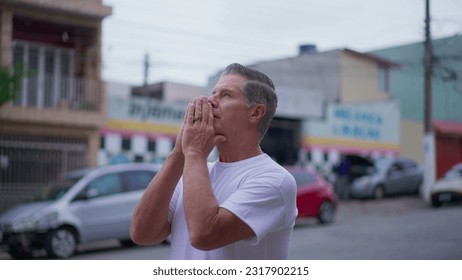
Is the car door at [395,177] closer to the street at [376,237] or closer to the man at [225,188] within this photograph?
the street at [376,237]

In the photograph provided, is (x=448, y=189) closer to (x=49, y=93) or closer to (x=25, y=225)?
(x=25, y=225)

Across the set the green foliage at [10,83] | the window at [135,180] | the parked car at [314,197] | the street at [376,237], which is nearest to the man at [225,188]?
the street at [376,237]

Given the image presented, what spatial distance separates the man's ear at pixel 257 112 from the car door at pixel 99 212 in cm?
542

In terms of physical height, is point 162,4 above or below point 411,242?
above

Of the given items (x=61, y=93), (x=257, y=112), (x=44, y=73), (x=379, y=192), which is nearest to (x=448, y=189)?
(x=379, y=192)

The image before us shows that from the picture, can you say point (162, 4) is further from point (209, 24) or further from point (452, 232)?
point (452, 232)

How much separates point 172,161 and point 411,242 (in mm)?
3637

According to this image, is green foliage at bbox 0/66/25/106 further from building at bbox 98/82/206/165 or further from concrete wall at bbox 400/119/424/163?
concrete wall at bbox 400/119/424/163

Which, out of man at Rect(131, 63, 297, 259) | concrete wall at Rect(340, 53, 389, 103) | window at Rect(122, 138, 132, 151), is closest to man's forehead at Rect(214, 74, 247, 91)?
man at Rect(131, 63, 297, 259)

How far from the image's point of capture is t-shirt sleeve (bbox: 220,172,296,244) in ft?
5.29

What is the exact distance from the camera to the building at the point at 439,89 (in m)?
4.13

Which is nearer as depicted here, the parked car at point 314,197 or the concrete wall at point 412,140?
the concrete wall at point 412,140
